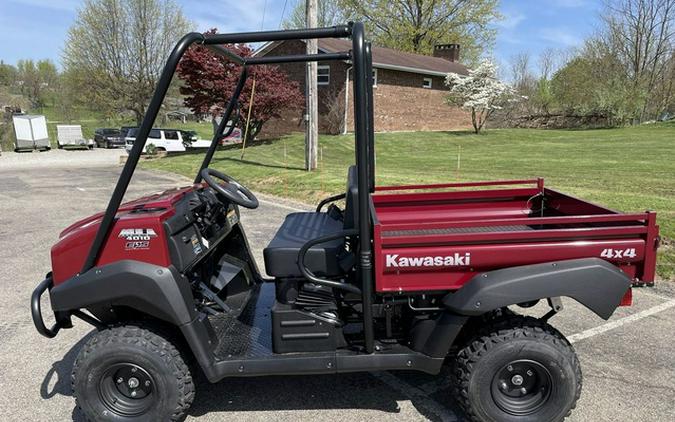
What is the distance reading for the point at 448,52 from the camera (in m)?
35.8

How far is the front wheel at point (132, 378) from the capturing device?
234 centimetres

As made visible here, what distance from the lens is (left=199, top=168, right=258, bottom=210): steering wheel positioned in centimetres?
270

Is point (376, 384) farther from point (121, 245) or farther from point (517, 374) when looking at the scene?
point (121, 245)

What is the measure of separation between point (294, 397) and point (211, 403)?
18.4 inches

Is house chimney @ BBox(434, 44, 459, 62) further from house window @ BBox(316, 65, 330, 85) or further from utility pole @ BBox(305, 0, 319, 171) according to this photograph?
utility pole @ BBox(305, 0, 319, 171)

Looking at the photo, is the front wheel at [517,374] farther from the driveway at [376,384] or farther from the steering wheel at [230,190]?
the steering wheel at [230,190]

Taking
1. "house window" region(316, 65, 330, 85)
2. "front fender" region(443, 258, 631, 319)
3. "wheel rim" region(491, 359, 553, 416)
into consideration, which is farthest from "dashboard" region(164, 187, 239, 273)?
"house window" region(316, 65, 330, 85)

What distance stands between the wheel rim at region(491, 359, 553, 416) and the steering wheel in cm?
164

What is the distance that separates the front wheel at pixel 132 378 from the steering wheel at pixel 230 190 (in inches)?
32.7

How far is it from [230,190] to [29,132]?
28.9 meters

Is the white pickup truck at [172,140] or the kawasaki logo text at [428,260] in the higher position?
the white pickup truck at [172,140]

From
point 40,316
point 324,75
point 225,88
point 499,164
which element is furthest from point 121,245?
point 324,75

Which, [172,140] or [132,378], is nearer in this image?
[132,378]

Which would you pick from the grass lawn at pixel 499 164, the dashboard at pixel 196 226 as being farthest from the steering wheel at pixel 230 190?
the grass lawn at pixel 499 164
